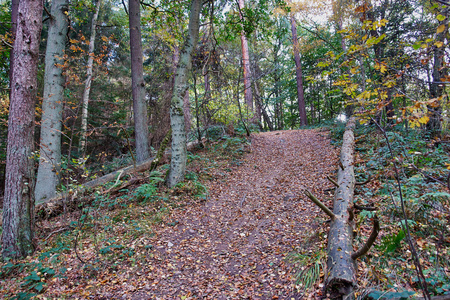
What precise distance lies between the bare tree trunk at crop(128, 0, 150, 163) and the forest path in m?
2.85

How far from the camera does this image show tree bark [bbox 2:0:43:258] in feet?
12.6

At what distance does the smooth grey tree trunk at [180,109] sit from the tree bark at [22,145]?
115 inches

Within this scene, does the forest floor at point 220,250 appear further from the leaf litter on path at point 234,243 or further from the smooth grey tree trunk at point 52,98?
the smooth grey tree trunk at point 52,98

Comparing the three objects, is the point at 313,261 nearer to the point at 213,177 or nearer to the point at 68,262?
the point at 68,262

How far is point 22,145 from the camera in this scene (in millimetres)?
3924

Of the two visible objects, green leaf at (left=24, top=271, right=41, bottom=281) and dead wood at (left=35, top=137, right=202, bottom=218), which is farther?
dead wood at (left=35, top=137, right=202, bottom=218)

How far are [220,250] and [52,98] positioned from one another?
19.3 feet

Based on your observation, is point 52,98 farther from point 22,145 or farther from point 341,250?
point 341,250

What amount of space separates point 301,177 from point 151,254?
4.63 m

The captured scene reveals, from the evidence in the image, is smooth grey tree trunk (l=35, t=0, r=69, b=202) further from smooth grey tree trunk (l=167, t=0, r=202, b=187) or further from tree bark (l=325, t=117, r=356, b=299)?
tree bark (l=325, t=117, r=356, b=299)

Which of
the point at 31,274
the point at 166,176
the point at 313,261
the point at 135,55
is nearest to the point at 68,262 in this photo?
the point at 31,274

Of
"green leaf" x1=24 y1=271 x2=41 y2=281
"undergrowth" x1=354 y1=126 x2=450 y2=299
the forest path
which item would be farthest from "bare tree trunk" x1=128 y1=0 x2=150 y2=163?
"undergrowth" x1=354 y1=126 x2=450 y2=299

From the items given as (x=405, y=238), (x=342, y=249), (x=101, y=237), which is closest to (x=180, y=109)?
(x=101, y=237)

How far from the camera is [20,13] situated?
12.9 feet
